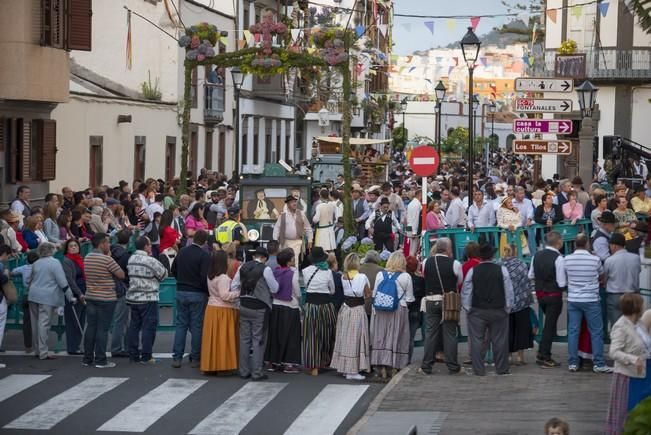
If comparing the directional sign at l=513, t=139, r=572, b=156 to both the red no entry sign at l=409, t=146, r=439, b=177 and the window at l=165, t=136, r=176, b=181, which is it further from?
the window at l=165, t=136, r=176, b=181

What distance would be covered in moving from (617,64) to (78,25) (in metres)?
22.5

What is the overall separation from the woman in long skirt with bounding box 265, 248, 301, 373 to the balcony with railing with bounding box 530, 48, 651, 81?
30481mm

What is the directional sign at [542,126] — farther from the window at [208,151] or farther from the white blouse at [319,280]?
the window at [208,151]

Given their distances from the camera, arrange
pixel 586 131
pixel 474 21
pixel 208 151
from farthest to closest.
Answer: pixel 208 151 → pixel 474 21 → pixel 586 131

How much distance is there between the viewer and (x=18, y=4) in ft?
84.9

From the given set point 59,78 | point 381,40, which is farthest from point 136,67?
point 381,40

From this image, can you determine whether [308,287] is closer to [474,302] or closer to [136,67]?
[474,302]

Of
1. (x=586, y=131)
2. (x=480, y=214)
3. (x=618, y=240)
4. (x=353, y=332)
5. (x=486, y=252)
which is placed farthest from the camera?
(x=586, y=131)

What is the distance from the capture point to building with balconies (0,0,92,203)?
2595 centimetres

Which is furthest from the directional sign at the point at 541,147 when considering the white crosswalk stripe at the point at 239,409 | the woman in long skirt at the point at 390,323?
the white crosswalk stripe at the point at 239,409

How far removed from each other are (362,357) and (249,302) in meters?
1.52

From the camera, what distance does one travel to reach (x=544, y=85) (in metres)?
25.8

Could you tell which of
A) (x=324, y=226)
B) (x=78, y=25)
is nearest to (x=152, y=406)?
(x=324, y=226)

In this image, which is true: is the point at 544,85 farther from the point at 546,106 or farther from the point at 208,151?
the point at 208,151
